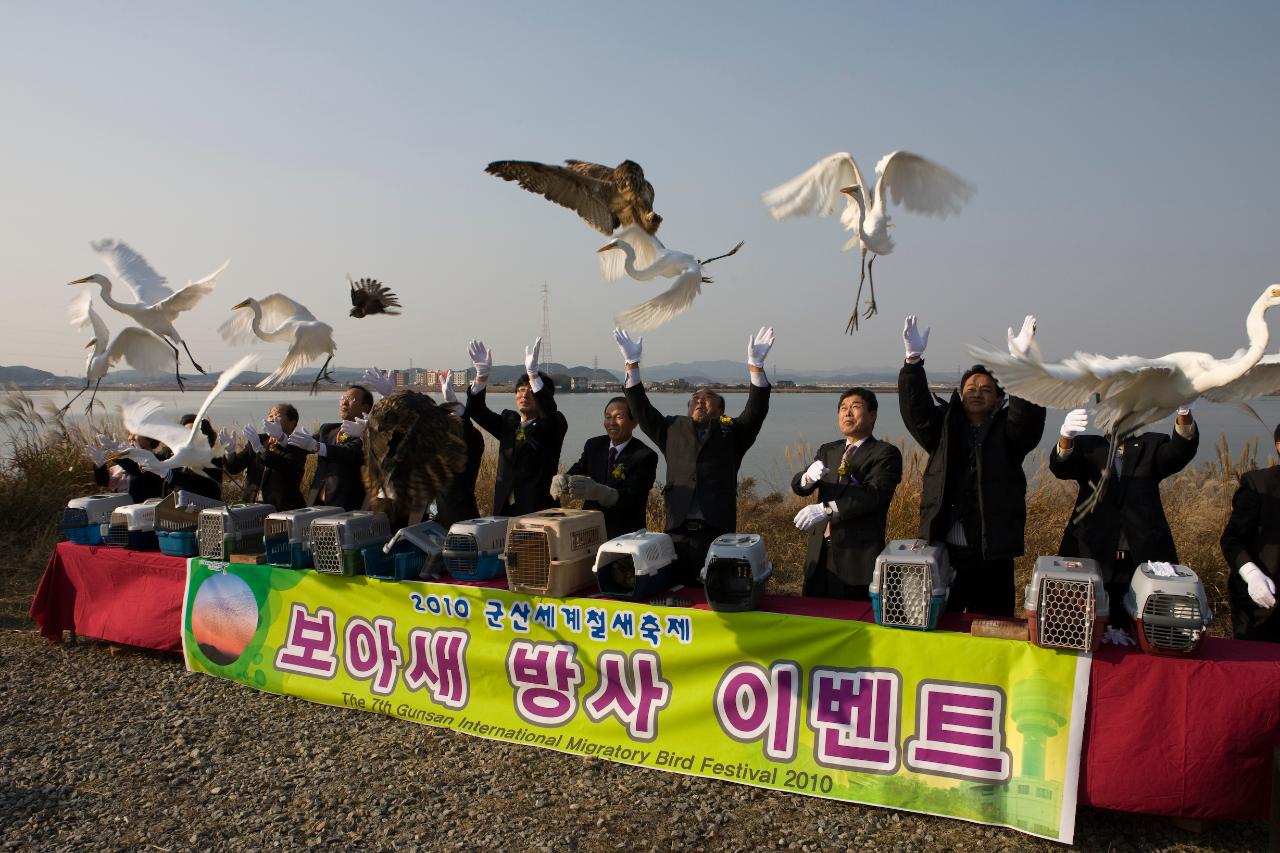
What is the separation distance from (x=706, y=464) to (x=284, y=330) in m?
2.96

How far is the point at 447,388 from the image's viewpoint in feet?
14.0

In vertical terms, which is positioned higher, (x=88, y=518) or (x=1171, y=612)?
(x=1171, y=612)

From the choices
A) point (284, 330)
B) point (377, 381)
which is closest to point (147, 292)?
point (284, 330)

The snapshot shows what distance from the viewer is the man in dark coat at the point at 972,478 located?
3.07m

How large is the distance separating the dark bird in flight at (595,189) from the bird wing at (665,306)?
35cm

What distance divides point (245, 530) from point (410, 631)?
4.05ft

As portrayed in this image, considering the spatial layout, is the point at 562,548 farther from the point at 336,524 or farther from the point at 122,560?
the point at 122,560

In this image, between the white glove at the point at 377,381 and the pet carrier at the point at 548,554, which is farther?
the white glove at the point at 377,381

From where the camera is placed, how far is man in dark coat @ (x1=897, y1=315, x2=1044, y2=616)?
3066mm

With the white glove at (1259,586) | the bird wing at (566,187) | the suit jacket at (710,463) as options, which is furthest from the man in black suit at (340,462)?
the white glove at (1259,586)

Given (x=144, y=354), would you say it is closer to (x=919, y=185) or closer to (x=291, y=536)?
(x=291, y=536)

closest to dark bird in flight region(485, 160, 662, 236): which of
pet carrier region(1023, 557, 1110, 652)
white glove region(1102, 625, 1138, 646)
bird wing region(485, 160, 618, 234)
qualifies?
bird wing region(485, 160, 618, 234)

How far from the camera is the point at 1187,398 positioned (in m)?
2.65

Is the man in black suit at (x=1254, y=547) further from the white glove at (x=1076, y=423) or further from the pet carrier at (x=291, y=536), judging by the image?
the pet carrier at (x=291, y=536)
